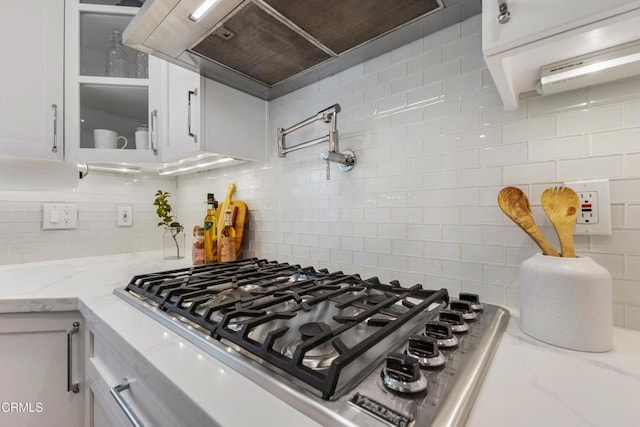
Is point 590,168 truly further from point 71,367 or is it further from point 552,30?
point 71,367

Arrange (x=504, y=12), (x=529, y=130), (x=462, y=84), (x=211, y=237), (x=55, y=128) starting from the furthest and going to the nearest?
(x=211, y=237) < (x=55, y=128) < (x=462, y=84) < (x=529, y=130) < (x=504, y=12)

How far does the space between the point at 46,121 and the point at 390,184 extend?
153cm

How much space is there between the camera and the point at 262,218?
1429mm

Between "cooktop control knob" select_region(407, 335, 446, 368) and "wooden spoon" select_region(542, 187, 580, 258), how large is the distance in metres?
0.38

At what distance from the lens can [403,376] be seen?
Result: 15.1 inches

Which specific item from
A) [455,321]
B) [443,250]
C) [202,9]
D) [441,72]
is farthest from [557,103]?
[202,9]

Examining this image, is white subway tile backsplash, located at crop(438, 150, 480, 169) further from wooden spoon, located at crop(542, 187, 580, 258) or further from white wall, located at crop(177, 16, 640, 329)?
wooden spoon, located at crop(542, 187, 580, 258)

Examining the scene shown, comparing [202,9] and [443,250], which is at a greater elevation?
[202,9]

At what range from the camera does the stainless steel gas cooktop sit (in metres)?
0.36

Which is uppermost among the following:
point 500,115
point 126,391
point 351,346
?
point 500,115

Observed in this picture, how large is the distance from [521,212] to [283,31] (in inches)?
33.5

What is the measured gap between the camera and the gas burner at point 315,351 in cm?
49

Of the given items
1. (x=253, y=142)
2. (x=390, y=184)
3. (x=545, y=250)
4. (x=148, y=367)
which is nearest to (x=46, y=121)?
(x=253, y=142)

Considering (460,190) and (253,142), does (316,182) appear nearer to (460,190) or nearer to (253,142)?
(253,142)
